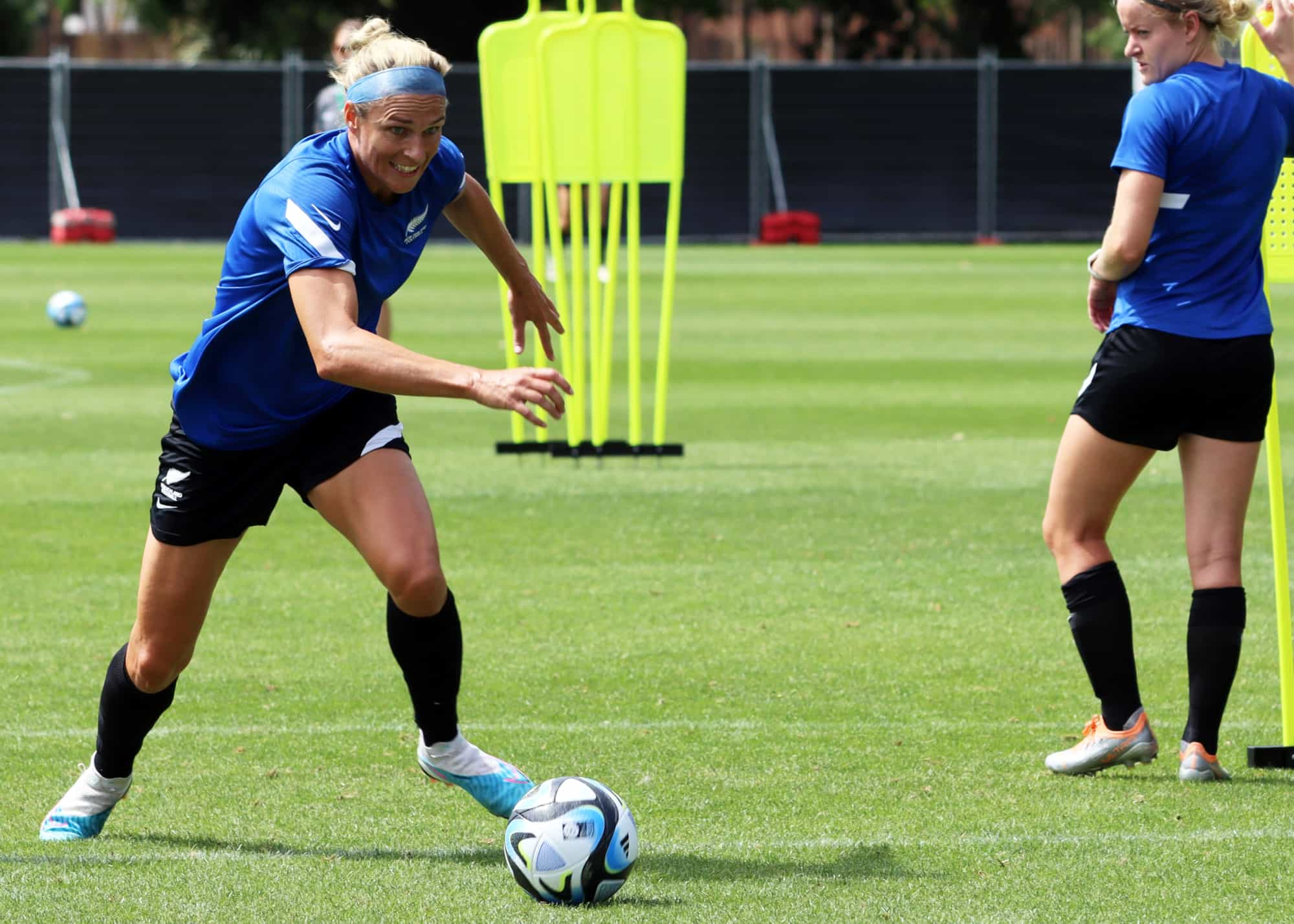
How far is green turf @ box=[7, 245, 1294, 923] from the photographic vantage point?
15.4 ft

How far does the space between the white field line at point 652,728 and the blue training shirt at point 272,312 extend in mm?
1562

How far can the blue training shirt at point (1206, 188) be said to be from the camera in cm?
521

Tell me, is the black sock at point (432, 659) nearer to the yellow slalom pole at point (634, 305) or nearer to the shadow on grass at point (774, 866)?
the shadow on grass at point (774, 866)

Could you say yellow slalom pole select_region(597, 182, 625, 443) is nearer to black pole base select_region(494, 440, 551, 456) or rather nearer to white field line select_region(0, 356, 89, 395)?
black pole base select_region(494, 440, 551, 456)

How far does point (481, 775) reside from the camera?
514cm

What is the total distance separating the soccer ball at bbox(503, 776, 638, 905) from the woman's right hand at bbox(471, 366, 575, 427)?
38.8 inches

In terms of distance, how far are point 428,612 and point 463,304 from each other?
19.3 meters

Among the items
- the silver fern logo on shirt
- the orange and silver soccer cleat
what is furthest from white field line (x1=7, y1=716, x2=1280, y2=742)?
the silver fern logo on shirt

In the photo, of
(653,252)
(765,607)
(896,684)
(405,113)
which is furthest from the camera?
(653,252)

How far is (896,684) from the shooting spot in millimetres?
6812

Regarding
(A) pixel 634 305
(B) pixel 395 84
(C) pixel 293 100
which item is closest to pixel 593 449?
(A) pixel 634 305

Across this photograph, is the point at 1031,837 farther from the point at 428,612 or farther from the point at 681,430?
the point at 681,430

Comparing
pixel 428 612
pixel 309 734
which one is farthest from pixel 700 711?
pixel 428 612

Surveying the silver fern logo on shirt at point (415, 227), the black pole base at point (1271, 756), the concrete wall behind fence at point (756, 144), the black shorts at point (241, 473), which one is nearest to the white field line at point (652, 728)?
the black pole base at point (1271, 756)
